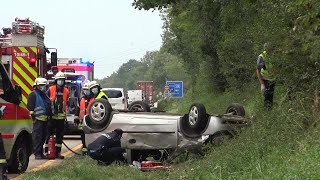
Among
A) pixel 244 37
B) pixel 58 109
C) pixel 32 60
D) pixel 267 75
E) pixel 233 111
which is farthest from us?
pixel 244 37

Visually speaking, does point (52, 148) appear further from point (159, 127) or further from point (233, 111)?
point (233, 111)

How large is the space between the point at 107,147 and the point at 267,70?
2935 millimetres

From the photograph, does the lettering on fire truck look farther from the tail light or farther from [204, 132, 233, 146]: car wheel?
[204, 132, 233, 146]: car wheel

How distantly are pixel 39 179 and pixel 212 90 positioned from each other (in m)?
22.2

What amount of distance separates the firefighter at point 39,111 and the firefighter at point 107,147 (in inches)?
86.0

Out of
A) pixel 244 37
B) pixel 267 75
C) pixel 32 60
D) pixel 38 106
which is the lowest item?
pixel 38 106

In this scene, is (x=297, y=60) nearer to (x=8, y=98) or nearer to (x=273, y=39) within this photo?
(x=273, y=39)

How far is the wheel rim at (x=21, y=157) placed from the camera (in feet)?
30.6

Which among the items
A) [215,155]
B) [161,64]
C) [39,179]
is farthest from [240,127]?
[161,64]

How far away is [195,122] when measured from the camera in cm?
866

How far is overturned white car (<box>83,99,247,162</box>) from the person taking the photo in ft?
28.2

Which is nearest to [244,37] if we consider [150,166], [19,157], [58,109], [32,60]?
[32,60]

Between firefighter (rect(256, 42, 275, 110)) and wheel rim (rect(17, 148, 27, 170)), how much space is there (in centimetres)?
421

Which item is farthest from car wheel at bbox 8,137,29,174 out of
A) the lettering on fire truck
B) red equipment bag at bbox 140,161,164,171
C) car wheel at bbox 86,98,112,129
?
the lettering on fire truck
